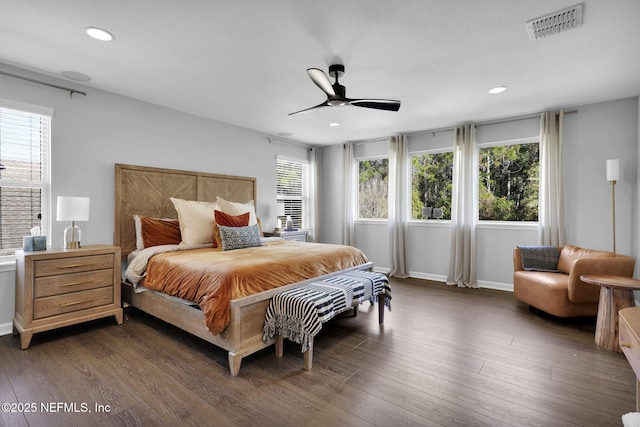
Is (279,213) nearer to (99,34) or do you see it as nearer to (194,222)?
(194,222)

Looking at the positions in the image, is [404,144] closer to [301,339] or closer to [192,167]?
[192,167]

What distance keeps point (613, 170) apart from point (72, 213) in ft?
19.1

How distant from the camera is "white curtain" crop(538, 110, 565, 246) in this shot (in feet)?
13.7

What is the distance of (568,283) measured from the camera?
3.20 metres

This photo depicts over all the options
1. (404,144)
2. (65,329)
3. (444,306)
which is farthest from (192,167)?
(444,306)

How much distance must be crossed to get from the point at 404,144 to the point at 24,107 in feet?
16.7

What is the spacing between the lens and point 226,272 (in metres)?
2.45

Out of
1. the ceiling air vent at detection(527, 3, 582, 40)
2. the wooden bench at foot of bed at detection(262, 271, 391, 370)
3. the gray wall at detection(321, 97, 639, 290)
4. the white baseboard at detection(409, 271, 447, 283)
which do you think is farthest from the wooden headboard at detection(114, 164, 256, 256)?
the ceiling air vent at detection(527, 3, 582, 40)

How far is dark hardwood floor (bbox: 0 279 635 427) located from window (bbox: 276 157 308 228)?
3437 millimetres

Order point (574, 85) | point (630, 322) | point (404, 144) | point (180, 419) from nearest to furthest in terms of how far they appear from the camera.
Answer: point (630, 322) < point (180, 419) < point (574, 85) < point (404, 144)

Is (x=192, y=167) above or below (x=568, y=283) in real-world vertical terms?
above

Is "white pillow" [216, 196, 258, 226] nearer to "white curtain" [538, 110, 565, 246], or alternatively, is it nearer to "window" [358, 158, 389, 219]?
"window" [358, 158, 389, 219]

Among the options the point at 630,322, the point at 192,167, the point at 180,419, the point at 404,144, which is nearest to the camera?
the point at 630,322

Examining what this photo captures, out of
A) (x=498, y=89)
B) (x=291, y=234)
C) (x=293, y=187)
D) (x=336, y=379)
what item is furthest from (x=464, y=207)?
(x=336, y=379)
